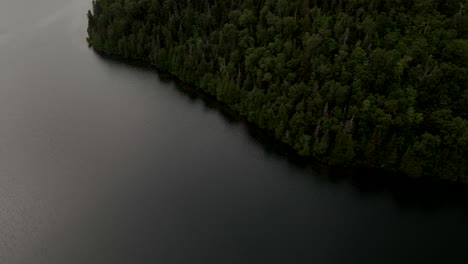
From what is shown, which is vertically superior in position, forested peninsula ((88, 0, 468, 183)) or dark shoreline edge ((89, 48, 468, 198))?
forested peninsula ((88, 0, 468, 183))

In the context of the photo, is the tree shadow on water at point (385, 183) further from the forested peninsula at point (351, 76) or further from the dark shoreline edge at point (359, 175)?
the forested peninsula at point (351, 76)

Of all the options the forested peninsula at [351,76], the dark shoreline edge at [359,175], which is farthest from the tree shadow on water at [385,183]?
the forested peninsula at [351,76]

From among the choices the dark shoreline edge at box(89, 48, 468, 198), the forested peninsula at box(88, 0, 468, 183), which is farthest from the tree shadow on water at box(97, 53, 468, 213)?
the forested peninsula at box(88, 0, 468, 183)

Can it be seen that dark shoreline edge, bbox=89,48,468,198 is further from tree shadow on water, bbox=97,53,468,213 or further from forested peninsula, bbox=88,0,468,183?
forested peninsula, bbox=88,0,468,183

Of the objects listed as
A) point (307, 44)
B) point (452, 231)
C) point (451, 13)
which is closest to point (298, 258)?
point (452, 231)

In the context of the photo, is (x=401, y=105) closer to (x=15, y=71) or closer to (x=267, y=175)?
(x=267, y=175)

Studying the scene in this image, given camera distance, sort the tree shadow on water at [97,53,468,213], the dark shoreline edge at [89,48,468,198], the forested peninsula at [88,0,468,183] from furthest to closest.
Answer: the forested peninsula at [88,0,468,183] → the dark shoreline edge at [89,48,468,198] → the tree shadow on water at [97,53,468,213]

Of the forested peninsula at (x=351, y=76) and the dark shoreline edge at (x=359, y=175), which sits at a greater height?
the forested peninsula at (x=351, y=76)

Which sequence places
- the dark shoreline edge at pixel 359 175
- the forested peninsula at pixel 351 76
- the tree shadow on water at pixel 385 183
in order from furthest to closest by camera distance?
the forested peninsula at pixel 351 76
the dark shoreline edge at pixel 359 175
the tree shadow on water at pixel 385 183
